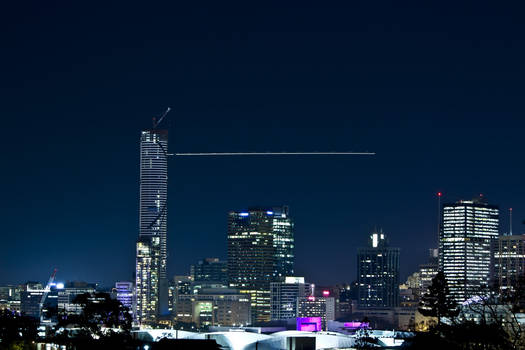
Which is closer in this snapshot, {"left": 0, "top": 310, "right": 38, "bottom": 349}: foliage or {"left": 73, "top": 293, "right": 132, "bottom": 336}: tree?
{"left": 73, "top": 293, "right": 132, "bottom": 336}: tree

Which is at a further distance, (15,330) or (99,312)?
(15,330)

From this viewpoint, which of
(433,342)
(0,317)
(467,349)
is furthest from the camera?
(0,317)

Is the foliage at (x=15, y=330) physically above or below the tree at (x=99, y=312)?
below

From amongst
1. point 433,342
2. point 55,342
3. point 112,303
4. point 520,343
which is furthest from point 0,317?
point 520,343

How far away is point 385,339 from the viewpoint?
130 meters

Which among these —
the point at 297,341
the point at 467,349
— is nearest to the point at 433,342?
the point at 467,349

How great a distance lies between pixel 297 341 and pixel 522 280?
91451mm

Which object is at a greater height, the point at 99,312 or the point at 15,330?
the point at 99,312

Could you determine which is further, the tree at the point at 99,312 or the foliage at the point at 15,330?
the foliage at the point at 15,330

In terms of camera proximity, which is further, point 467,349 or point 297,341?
point 297,341

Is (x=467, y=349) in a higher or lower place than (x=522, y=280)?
lower

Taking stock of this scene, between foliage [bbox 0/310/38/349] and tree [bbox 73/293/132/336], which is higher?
tree [bbox 73/293/132/336]

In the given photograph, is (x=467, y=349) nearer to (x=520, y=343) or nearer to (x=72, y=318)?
(x=520, y=343)

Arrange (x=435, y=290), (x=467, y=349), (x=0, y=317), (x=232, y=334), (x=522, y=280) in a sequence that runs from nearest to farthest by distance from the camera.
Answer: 1. (x=522, y=280)
2. (x=467, y=349)
3. (x=0, y=317)
4. (x=435, y=290)
5. (x=232, y=334)
